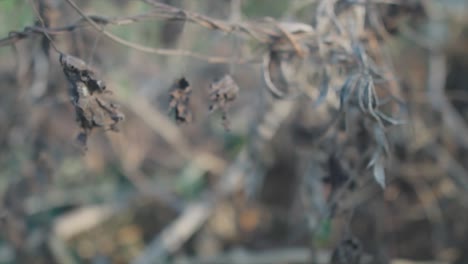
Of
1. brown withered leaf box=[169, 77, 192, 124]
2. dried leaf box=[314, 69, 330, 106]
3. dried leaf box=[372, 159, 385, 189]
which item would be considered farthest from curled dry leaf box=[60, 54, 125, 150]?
dried leaf box=[372, 159, 385, 189]

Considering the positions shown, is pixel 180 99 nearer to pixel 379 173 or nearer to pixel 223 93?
pixel 223 93

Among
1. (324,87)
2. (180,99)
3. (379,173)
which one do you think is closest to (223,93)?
(180,99)

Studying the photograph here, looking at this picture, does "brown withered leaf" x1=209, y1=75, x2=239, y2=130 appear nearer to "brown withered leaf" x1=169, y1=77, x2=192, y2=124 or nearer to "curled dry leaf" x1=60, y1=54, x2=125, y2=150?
"brown withered leaf" x1=169, y1=77, x2=192, y2=124

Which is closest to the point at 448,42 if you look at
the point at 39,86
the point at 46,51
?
the point at 39,86

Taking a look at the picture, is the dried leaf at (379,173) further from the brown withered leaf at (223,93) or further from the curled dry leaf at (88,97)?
the curled dry leaf at (88,97)

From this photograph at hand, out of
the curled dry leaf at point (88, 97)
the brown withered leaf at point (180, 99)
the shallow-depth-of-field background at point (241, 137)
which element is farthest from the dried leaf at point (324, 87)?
the curled dry leaf at point (88, 97)

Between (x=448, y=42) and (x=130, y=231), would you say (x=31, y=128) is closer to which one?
(x=130, y=231)

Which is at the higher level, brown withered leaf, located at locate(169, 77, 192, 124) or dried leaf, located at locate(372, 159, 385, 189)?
brown withered leaf, located at locate(169, 77, 192, 124)

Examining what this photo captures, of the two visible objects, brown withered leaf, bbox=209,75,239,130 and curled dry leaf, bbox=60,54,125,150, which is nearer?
curled dry leaf, bbox=60,54,125,150
